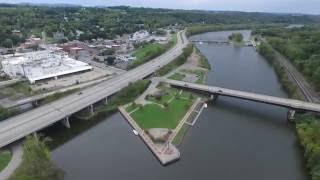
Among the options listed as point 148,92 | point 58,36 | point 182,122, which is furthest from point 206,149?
point 58,36

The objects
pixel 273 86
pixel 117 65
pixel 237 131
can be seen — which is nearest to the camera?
pixel 237 131

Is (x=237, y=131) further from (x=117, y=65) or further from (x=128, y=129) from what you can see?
(x=117, y=65)

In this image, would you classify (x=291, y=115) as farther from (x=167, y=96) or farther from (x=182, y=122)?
(x=167, y=96)

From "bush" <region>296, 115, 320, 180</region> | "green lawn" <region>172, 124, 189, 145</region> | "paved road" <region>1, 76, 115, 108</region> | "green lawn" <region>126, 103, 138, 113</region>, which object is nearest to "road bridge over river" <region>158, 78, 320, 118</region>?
"bush" <region>296, 115, 320, 180</region>

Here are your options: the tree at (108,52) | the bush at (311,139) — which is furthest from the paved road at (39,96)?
the bush at (311,139)

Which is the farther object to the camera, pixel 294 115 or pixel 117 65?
pixel 117 65

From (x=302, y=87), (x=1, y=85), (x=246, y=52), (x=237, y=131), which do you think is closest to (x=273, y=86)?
(x=302, y=87)

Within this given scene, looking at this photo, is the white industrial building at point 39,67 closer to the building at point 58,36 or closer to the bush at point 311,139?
the building at point 58,36
